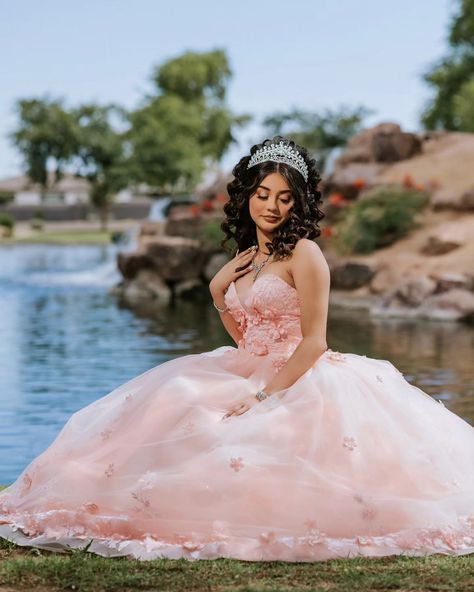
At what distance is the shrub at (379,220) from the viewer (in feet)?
83.4

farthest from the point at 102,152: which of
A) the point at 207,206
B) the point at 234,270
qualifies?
the point at 234,270

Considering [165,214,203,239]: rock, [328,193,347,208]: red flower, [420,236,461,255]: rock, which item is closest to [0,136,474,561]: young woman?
[420,236,461,255]: rock

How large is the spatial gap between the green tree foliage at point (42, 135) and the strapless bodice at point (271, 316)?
63.9 meters

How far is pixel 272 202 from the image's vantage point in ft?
17.6

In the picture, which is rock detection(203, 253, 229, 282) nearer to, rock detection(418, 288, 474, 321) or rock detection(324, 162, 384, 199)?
rock detection(324, 162, 384, 199)

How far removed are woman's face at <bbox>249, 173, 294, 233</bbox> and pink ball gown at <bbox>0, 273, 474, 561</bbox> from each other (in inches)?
11.1

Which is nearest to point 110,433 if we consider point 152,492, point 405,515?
point 152,492

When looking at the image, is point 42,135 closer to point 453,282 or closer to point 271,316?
point 453,282

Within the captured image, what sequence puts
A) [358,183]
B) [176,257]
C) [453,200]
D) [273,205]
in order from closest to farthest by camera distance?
1. [273,205]
2. [453,200]
3. [176,257]
4. [358,183]

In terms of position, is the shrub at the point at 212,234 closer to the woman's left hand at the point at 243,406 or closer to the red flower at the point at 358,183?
the red flower at the point at 358,183

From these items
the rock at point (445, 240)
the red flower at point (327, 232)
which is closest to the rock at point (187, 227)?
the red flower at point (327, 232)

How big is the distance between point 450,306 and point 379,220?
5231mm

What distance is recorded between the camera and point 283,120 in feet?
147

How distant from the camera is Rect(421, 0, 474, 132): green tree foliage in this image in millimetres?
→ 51719
